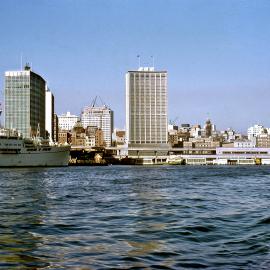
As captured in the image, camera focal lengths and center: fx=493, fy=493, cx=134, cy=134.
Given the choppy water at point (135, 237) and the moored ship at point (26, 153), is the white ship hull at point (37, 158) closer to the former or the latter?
the moored ship at point (26, 153)

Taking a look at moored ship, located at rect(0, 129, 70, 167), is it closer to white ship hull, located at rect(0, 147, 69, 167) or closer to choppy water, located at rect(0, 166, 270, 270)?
white ship hull, located at rect(0, 147, 69, 167)

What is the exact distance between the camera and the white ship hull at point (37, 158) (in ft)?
494

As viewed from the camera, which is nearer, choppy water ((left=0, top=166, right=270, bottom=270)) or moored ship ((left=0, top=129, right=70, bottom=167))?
choppy water ((left=0, top=166, right=270, bottom=270))

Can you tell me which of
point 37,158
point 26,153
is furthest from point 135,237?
point 37,158

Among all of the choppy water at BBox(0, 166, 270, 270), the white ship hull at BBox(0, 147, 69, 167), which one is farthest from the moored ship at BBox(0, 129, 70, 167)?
the choppy water at BBox(0, 166, 270, 270)

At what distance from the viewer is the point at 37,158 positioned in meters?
159

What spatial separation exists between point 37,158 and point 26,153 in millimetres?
4877

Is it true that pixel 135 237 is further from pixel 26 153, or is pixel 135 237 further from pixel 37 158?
pixel 37 158

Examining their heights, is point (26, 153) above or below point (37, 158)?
above

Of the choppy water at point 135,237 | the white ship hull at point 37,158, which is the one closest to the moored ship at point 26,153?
the white ship hull at point 37,158

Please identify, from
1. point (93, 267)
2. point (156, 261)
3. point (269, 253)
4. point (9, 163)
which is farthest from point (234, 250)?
point (9, 163)

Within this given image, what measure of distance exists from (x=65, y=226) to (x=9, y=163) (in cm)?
13352

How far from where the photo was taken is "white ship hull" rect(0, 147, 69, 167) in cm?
15062

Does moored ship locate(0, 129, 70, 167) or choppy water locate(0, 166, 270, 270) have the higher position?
moored ship locate(0, 129, 70, 167)
